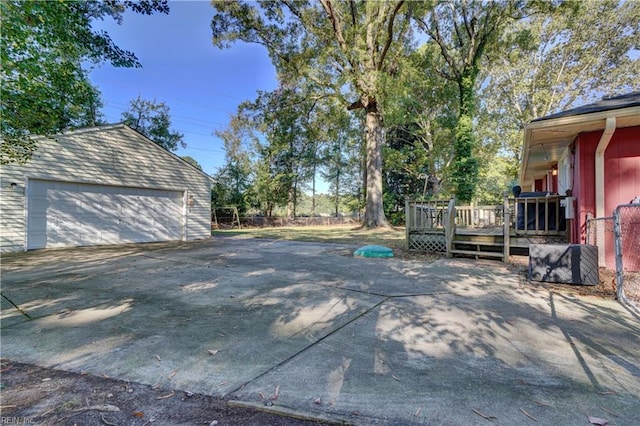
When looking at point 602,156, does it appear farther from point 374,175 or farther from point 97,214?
point 97,214

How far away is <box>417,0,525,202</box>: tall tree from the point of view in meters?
13.5

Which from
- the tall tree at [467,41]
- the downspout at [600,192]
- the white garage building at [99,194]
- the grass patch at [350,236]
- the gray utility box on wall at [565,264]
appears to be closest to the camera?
the gray utility box on wall at [565,264]

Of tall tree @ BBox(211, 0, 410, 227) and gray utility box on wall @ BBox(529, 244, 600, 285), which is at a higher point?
tall tree @ BBox(211, 0, 410, 227)

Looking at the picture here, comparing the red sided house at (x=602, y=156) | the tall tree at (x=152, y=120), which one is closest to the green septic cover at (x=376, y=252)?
the red sided house at (x=602, y=156)

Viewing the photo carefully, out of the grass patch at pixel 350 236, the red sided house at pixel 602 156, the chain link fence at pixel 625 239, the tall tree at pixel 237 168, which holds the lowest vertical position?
the grass patch at pixel 350 236

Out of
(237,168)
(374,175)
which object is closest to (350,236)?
(374,175)

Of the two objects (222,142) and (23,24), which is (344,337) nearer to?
(23,24)

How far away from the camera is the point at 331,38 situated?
15047mm

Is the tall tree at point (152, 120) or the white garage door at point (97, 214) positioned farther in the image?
the tall tree at point (152, 120)

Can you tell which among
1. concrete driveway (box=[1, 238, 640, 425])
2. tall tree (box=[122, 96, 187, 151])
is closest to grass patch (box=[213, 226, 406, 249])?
concrete driveway (box=[1, 238, 640, 425])

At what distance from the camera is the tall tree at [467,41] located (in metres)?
13.5

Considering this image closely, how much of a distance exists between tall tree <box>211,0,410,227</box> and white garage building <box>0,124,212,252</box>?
757 centimetres

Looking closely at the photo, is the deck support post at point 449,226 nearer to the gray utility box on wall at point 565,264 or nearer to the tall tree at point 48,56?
the gray utility box on wall at point 565,264

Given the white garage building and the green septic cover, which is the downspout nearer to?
the green septic cover
